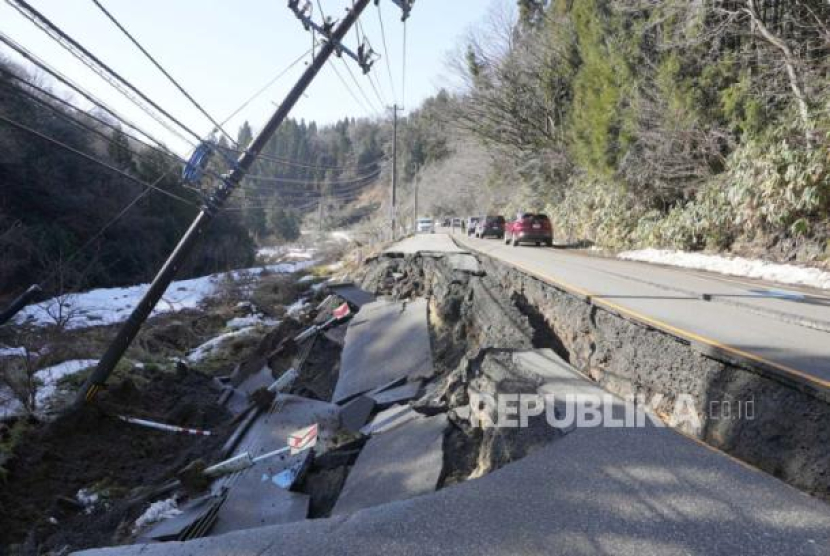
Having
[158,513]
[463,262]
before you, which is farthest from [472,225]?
[158,513]

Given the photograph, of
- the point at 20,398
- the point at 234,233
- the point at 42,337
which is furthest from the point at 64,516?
the point at 234,233

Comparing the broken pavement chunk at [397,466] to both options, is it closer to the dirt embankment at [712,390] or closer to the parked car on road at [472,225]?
the dirt embankment at [712,390]

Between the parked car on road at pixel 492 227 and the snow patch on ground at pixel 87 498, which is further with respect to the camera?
the parked car on road at pixel 492 227

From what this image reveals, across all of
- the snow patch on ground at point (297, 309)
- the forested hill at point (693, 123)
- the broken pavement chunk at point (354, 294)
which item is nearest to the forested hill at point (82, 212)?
the snow patch on ground at point (297, 309)

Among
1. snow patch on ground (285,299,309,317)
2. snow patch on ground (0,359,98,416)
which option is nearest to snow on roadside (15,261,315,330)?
snow patch on ground (0,359,98,416)

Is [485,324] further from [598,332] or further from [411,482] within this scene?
[411,482]

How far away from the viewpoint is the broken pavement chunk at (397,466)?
3992 millimetres

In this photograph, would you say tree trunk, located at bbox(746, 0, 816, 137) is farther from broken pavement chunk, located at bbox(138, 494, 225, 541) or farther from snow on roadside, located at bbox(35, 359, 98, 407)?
snow on roadside, located at bbox(35, 359, 98, 407)

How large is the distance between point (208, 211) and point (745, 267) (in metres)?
12.1

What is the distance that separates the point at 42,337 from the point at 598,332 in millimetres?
13953

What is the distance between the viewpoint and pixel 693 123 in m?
14.7

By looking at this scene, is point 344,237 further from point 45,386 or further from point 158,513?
point 158,513

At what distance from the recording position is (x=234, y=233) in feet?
156

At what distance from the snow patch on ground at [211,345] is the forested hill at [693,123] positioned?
1402cm
